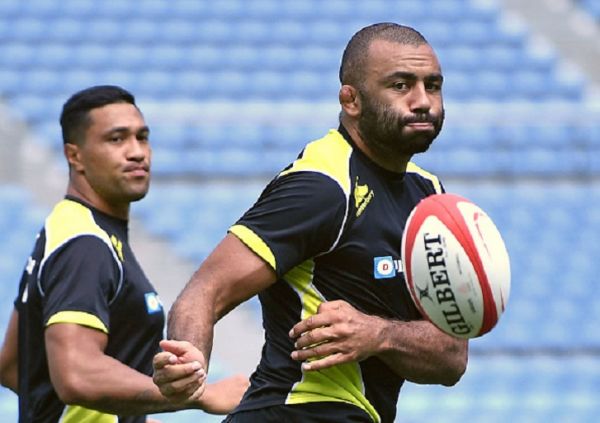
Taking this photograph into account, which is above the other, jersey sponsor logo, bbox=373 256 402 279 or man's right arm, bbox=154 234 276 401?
jersey sponsor logo, bbox=373 256 402 279

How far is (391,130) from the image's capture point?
12.8ft

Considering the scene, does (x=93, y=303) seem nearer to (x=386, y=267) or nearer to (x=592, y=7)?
(x=386, y=267)

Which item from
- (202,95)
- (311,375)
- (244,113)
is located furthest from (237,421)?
(202,95)

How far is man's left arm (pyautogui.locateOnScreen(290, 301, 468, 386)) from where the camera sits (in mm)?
3695

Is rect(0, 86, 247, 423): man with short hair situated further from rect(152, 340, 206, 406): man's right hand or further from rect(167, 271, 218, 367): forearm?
rect(152, 340, 206, 406): man's right hand

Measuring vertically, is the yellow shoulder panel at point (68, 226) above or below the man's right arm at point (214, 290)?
above

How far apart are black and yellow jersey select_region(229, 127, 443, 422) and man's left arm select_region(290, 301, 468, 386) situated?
9cm

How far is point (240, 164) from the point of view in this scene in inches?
520

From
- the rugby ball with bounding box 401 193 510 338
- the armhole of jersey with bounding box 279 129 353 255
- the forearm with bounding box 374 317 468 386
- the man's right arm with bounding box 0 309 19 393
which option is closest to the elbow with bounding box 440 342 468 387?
the forearm with bounding box 374 317 468 386

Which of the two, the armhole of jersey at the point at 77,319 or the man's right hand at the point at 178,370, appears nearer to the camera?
the man's right hand at the point at 178,370

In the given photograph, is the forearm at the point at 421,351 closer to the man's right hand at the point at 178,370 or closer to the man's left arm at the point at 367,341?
the man's left arm at the point at 367,341

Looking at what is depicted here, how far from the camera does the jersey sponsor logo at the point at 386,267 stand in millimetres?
3867

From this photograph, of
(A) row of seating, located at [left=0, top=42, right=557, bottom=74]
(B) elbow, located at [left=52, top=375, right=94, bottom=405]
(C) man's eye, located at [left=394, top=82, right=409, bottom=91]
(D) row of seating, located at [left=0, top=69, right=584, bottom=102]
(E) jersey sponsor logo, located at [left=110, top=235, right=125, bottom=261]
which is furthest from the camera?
(A) row of seating, located at [left=0, top=42, right=557, bottom=74]

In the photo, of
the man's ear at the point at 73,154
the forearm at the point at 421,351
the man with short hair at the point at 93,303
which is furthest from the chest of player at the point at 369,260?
the man's ear at the point at 73,154
